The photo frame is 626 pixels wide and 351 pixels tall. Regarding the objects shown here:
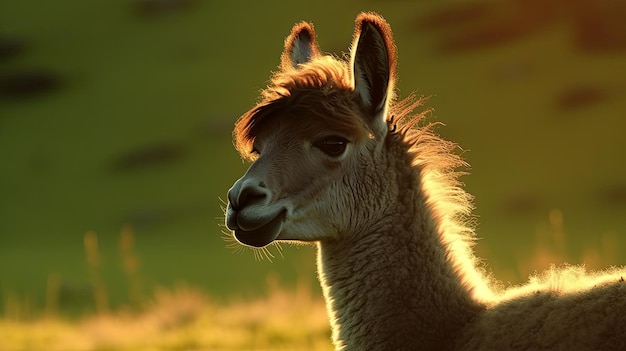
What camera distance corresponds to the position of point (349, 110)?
18.4ft

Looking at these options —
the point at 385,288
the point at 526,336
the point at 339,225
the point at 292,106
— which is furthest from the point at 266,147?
the point at 526,336

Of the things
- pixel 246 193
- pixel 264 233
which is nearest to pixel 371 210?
pixel 264 233

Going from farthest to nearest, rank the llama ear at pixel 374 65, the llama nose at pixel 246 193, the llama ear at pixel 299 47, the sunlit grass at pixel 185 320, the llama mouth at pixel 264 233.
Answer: the sunlit grass at pixel 185 320 → the llama ear at pixel 299 47 → the llama ear at pixel 374 65 → the llama mouth at pixel 264 233 → the llama nose at pixel 246 193

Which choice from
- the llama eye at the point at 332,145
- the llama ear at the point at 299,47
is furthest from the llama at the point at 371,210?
the llama ear at the point at 299,47

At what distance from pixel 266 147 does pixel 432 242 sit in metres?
1.15

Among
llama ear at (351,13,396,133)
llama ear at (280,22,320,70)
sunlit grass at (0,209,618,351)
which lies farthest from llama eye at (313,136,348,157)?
sunlit grass at (0,209,618,351)

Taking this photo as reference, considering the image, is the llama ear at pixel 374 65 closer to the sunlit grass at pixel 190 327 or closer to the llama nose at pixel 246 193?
the llama nose at pixel 246 193

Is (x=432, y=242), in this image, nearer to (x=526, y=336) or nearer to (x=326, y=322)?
(x=526, y=336)

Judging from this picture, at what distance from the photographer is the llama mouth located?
17.7 feet

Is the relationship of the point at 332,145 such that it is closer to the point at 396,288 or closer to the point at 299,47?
the point at 396,288

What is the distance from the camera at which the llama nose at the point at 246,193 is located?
17.3 ft

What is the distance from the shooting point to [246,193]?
5.30 meters

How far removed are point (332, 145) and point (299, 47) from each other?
4.20ft

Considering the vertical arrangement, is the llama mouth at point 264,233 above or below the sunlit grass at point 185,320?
below
